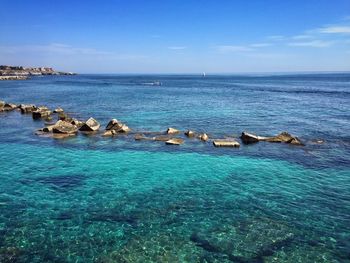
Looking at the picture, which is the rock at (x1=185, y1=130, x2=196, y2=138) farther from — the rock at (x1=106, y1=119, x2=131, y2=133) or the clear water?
the rock at (x1=106, y1=119, x2=131, y2=133)

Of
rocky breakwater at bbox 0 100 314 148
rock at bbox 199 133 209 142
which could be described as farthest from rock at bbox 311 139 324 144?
rock at bbox 199 133 209 142

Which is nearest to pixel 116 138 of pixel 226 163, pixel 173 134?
pixel 173 134

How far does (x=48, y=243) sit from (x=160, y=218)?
625 cm

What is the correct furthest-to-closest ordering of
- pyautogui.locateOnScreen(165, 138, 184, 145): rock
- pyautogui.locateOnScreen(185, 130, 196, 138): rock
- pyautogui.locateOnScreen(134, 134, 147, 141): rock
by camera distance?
pyautogui.locateOnScreen(185, 130, 196, 138): rock → pyautogui.locateOnScreen(134, 134, 147, 141): rock → pyautogui.locateOnScreen(165, 138, 184, 145): rock

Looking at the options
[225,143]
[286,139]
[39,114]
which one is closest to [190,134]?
[225,143]

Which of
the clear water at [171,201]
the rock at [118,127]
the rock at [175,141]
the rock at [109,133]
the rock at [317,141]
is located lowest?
the clear water at [171,201]

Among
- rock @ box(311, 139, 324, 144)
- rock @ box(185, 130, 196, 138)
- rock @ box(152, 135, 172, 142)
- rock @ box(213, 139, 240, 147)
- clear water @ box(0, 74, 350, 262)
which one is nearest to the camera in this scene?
clear water @ box(0, 74, 350, 262)

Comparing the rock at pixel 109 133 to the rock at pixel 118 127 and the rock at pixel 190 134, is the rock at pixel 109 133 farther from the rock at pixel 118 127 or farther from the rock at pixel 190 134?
the rock at pixel 190 134

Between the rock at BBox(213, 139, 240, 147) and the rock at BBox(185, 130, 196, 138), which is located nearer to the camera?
the rock at BBox(213, 139, 240, 147)

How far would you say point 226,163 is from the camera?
29000mm

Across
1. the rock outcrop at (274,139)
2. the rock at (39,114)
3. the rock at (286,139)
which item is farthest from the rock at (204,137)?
the rock at (39,114)

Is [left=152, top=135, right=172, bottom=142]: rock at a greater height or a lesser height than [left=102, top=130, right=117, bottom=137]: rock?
lesser

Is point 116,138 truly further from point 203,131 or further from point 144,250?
point 144,250

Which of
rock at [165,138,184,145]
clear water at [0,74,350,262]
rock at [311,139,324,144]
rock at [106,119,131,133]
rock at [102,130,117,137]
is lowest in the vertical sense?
clear water at [0,74,350,262]
